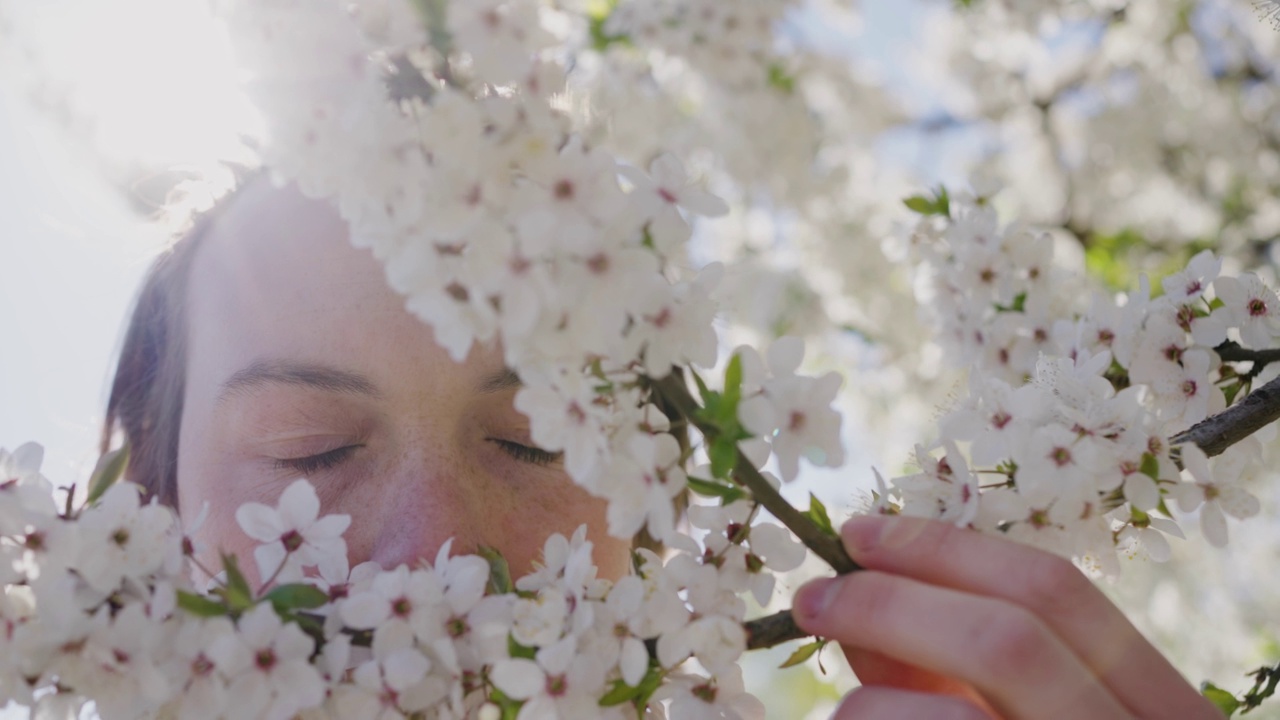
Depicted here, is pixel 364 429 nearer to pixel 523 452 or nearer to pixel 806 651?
pixel 523 452

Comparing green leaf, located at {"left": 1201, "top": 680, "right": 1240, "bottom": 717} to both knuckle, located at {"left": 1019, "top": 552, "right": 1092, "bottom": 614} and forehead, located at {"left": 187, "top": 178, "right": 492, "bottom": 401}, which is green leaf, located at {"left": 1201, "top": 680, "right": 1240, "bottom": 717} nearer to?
knuckle, located at {"left": 1019, "top": 552, "right": 1092, "bottom": 614}

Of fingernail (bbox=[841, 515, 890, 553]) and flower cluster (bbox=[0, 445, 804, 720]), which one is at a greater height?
fingernail (bbox=[841, 515, 890, 553])

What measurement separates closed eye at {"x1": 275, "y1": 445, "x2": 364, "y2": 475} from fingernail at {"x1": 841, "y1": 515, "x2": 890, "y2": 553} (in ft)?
2.14

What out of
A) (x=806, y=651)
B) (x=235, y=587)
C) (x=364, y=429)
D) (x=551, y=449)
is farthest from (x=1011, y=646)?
(x=364, y=429)

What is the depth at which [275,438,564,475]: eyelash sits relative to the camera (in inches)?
47.1

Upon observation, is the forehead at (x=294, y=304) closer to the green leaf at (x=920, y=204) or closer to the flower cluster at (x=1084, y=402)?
the flower cluster at (x=1084, y=402)

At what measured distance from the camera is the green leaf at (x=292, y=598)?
32.5 inches

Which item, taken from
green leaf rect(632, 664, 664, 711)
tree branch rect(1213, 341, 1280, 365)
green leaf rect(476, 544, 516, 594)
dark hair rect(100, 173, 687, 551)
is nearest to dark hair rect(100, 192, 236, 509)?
dark hair rect(100, 173, 687, 551)

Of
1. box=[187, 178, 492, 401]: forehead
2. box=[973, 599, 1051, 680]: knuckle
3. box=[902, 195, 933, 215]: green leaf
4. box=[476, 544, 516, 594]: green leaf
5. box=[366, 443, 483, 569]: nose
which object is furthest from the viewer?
box=[902, 195, 933, 215]: green leaf

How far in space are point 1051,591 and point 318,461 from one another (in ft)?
2.81

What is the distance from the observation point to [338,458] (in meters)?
1.20

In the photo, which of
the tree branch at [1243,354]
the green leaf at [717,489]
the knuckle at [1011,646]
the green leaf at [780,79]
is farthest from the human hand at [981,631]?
the green leaf at [780,79]

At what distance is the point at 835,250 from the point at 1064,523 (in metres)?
4.04

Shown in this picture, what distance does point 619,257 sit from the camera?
2.39 feet
